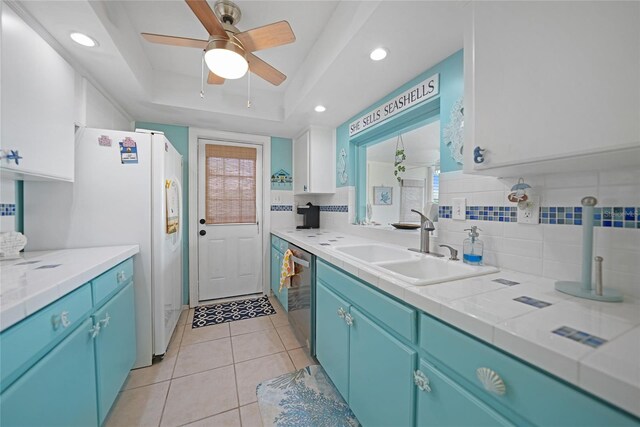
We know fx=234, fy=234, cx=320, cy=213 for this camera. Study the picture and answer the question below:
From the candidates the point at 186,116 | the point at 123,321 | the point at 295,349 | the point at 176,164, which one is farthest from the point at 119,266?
the point at 186,116

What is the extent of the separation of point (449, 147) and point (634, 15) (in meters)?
0.87

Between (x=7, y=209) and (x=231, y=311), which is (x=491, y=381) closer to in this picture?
(x=7, y=209)

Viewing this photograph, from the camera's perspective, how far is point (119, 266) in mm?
1443

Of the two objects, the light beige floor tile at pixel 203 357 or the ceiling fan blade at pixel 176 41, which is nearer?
the ceiling fan blade at pixel 176 41

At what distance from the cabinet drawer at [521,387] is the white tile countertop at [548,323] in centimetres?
4

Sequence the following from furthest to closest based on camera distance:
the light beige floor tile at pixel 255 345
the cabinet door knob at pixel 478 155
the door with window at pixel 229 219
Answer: the door with window at pixel 229 219 < the light beige floor tile at pixel 255 345 < the cabinet door knob at pixel 478 155

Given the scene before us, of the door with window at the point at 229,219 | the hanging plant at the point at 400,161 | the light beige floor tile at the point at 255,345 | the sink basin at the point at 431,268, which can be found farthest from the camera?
the door with window at the point at 229,219

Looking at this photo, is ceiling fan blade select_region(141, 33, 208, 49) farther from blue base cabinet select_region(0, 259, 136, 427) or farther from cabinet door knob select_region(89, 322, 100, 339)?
cabinet door knob select_region(89, 322, 100, 339)

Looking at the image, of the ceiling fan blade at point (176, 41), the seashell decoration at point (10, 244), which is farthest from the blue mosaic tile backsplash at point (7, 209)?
the ceiling fan blade at point (176, 41)

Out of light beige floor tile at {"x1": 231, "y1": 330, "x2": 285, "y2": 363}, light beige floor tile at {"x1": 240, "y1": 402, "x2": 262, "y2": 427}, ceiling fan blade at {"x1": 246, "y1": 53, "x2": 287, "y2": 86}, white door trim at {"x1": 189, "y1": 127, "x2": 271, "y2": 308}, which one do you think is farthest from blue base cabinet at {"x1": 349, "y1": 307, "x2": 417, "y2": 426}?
white door trim at {"x1": 189, "y1": 127, "x2": 271, "y2": 308}

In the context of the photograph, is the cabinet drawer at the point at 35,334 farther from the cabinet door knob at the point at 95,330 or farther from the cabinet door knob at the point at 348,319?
the cabinet door knob at the point at 348,319

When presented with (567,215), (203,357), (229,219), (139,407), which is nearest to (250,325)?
(203,357)

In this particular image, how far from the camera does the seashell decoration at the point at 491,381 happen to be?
1.94 feet

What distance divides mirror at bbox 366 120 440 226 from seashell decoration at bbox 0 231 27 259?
2460mm
